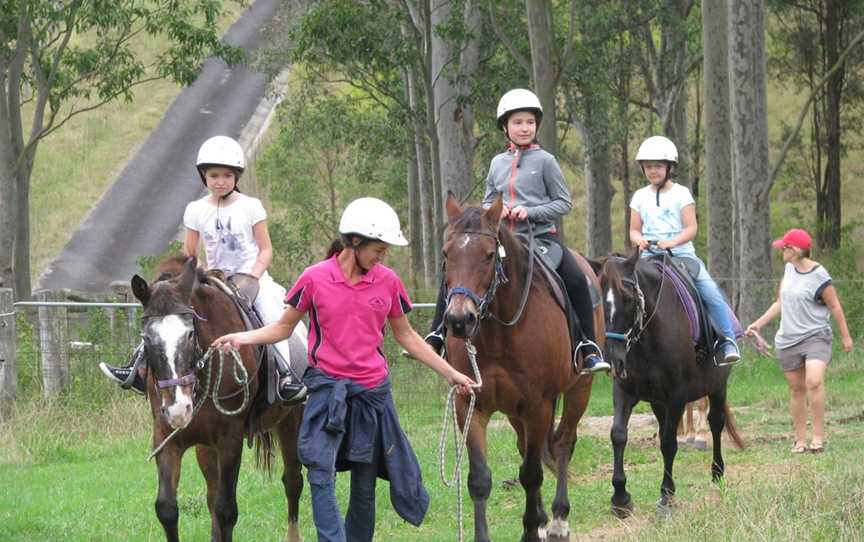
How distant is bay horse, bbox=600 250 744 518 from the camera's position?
35.0 feet

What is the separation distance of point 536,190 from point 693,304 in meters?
2.45

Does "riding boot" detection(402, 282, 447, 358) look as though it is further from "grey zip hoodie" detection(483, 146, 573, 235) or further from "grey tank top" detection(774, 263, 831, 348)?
"grey tank top" detection(774, 263, 831, 348)

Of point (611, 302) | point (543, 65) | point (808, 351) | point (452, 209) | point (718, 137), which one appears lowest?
point (808, 351)

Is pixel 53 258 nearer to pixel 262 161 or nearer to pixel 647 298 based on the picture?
pixel 262 161

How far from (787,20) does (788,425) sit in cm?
3144

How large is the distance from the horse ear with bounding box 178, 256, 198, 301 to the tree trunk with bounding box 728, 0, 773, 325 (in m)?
16.7

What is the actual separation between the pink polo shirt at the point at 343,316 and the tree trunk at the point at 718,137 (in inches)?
707

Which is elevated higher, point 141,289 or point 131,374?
point 141,289

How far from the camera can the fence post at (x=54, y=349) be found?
15852 mm

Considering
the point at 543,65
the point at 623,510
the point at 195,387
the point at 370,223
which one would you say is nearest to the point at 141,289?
the point at 195,387

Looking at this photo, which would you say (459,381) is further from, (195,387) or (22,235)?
(22,235)

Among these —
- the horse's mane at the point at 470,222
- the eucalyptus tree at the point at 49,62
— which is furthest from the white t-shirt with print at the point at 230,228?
the eucalyptus tree at the point at 49,62

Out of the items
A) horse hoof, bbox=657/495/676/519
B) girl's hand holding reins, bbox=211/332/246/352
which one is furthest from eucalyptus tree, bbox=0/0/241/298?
girl's hand holding reins, bbox=211/332/246/352

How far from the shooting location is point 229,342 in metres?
7.70
